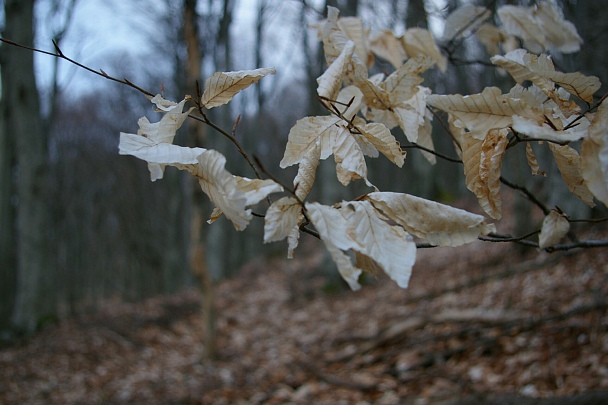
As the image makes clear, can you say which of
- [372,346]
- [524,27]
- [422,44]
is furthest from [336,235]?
[372,346]

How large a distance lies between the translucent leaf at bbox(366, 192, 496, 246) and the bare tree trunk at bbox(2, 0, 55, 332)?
7.75m

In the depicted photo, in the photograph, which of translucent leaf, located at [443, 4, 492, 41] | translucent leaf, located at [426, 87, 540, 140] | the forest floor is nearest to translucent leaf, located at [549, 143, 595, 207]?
translucent leaf, located at [426, 87, 540, 140]

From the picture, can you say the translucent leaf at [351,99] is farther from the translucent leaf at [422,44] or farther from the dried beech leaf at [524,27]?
the dried beech leaf at [524,27]

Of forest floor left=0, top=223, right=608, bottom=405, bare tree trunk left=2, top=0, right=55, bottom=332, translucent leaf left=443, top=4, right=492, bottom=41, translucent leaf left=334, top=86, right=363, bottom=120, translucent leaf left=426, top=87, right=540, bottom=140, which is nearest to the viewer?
translucent leaf left=426, top=87, right=540, bottom=140

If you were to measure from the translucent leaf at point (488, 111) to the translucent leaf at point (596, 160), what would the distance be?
0.35ft

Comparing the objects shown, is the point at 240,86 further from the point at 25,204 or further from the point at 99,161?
the point at 99,161

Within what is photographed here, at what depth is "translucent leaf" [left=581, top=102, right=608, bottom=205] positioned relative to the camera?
2.00 feet

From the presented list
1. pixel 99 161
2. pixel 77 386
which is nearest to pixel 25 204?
pixel 77 386

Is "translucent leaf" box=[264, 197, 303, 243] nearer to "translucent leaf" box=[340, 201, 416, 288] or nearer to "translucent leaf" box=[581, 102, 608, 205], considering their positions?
"translucent leaf" box=[340, 201, 416, 288]

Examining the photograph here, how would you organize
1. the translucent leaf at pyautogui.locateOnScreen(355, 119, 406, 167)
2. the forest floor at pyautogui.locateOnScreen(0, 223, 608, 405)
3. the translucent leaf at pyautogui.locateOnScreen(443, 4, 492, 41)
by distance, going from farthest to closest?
1. the forest floor at pyautogui.locateOnScreen(0, 223, 608, 405)
2. the translucent leaf at pyautogui.locateOnScreen(443, 4, 492, 41)
3. the translucent leaf at pyautogui.locateOnScreen(355, 119, 406, 167)

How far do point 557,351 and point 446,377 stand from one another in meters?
0.65

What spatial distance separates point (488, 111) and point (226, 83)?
1.50 feet

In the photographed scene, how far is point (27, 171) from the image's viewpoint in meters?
7.04

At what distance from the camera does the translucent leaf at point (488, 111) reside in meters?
0.71
